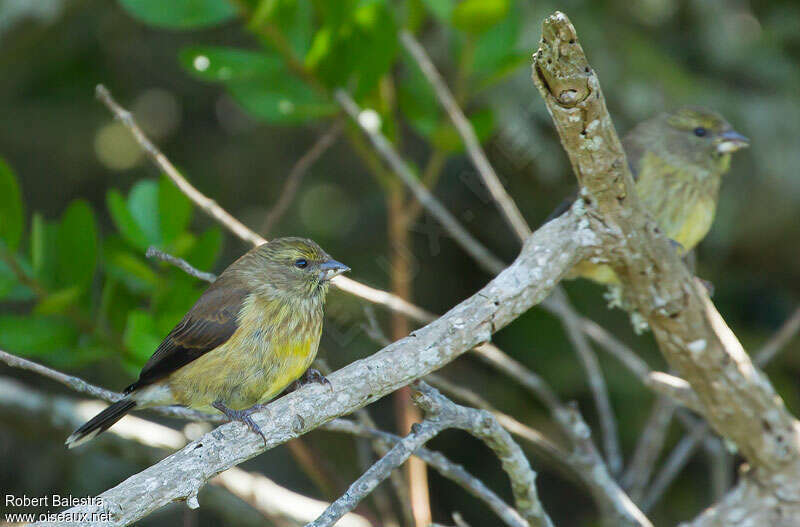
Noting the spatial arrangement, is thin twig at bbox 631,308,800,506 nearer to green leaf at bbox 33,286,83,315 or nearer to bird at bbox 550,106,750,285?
bird at bbox 550,106,750,285

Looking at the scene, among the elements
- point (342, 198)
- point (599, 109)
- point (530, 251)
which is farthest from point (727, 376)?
point (342, 198)

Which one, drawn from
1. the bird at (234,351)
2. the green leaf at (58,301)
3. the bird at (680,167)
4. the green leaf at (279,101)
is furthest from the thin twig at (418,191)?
the green leaf at (58,301)

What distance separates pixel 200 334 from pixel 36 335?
3.04 feet

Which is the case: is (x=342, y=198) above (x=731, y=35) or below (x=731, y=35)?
below

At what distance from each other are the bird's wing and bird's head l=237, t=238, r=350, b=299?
0.45 feet

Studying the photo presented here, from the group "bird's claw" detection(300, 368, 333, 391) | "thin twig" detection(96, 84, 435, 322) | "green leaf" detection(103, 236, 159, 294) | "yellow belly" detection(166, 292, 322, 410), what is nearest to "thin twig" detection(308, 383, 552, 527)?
"bird's claw" detection(300, 368, 333, 391)

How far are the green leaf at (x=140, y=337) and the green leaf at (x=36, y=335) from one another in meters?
0.41

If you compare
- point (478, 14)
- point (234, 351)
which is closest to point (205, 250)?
point (234, 351)

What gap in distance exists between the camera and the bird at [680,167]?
375 cm

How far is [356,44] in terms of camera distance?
3854 millimetres

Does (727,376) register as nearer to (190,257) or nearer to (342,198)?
(190,257)

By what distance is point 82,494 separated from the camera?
4.61 m

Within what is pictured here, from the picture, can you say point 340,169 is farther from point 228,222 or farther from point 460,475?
point 460,475

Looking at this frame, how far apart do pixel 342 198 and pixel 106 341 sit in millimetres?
2268
